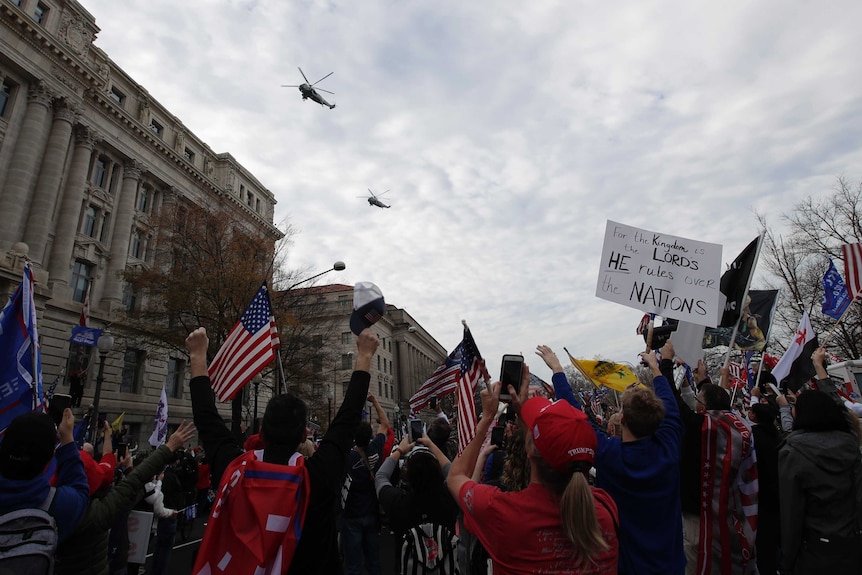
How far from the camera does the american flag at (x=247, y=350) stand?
605cm

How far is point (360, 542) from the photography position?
6.12 meters

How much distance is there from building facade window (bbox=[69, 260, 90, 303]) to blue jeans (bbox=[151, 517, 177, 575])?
2884 centimetres

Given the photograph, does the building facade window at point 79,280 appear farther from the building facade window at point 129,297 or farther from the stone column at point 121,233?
the building facade window at point 129,297

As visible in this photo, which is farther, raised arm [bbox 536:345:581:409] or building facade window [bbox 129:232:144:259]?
building facade window [bbox 129:232:144:259]

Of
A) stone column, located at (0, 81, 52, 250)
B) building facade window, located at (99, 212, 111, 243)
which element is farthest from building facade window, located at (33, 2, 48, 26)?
building facade window, located at (99, 212, 111, 243)

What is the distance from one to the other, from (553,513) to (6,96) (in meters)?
37.4

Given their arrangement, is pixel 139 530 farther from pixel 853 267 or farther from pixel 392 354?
pixel 392 354

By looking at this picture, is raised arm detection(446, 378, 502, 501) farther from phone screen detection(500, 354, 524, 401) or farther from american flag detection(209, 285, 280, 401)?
american flag detection(209, 285, 280, 401)

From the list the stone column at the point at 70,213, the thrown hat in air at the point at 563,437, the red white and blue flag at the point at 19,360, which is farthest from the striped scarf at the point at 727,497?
the stone column at the point at 70,213

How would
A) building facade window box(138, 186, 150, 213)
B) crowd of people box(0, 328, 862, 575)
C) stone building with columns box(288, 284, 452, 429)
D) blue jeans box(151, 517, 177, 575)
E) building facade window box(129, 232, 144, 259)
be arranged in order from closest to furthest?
crowd of people box(0, 328, 862, 575) → blue jeans box(151, 517, 177, 575) → building facade window box(129, 232, 144, 259) → building facade window box(138, 186, 150, 213) → stone building with columns box(288, 284, 452, 429)

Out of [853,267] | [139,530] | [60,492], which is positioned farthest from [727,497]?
[853,267]

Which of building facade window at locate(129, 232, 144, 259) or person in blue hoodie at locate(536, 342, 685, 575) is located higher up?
building facade window at locate(129, 232, 144, 259)

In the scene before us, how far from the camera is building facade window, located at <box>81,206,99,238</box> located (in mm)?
31816

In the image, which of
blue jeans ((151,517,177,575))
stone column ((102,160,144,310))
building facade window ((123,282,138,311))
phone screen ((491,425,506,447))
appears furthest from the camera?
building facade window ((123,282,138,311))
